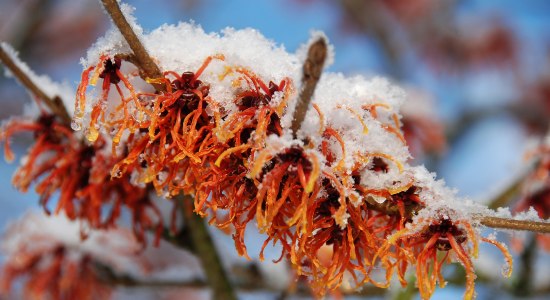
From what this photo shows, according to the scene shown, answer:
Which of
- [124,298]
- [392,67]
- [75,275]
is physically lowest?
[75,275]

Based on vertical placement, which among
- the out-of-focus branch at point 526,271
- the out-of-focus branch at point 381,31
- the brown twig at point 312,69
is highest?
the out-of-focus branch at point 381,31

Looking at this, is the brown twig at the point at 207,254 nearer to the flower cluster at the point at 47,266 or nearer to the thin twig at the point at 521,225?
the flower cluster at the point at 47,266

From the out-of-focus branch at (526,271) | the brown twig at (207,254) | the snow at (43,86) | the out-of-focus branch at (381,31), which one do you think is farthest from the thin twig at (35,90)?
the out-of-focus branch at (381,31)

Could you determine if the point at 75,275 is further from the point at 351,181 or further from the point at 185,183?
the point at 351,181

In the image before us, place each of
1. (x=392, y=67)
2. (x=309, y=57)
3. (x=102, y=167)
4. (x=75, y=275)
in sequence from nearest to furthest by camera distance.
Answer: (x=309, y=57) < (x=102, y=167) < (x=75, y=275) < (x=392, y=67)

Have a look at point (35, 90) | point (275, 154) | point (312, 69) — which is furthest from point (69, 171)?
point (312, 69)

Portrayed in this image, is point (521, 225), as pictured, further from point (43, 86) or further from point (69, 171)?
point (43, 86)

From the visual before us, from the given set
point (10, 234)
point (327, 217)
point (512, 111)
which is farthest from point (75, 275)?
point (512, 111)
